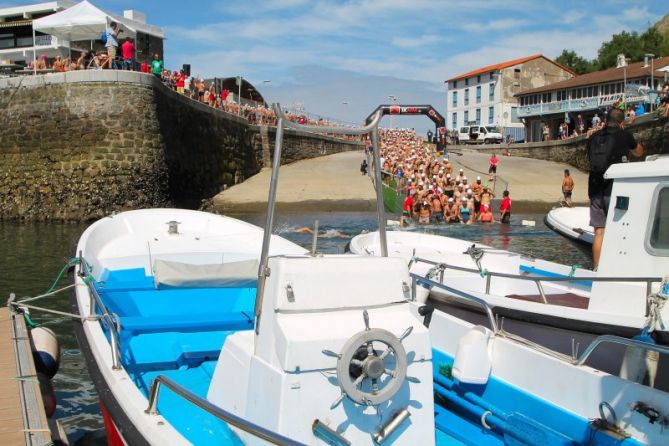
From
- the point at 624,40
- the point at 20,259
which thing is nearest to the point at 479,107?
the point at 624,40

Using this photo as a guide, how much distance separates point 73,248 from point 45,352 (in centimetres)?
256

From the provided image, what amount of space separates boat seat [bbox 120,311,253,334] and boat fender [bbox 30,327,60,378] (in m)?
1.31

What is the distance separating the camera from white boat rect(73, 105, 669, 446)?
353 cm

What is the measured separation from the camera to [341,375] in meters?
3.45

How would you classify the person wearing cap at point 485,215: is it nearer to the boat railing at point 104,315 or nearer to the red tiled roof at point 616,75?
the boat railing at point 104,315

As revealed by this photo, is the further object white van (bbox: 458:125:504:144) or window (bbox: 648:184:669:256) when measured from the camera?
white van (bbox: 458:125:504:144)

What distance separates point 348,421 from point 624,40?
83.9 meters

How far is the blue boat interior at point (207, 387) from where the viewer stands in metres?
4.39

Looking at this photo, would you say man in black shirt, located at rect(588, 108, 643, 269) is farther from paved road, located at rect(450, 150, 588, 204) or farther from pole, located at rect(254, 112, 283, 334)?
paved road, located at rect(450, 150, 588, 204)

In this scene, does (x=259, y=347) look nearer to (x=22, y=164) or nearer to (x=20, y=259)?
(x=20, y=259)

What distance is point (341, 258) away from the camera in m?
3.87

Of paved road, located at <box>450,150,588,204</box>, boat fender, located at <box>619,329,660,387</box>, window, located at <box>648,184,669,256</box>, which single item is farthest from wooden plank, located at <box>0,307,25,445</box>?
paved road, located at <box>450,150,588,204</box>

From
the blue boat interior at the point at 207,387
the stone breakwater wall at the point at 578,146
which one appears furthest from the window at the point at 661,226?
the stone breakwater wall at the point at 578,146

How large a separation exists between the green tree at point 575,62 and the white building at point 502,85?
8.87 metres
